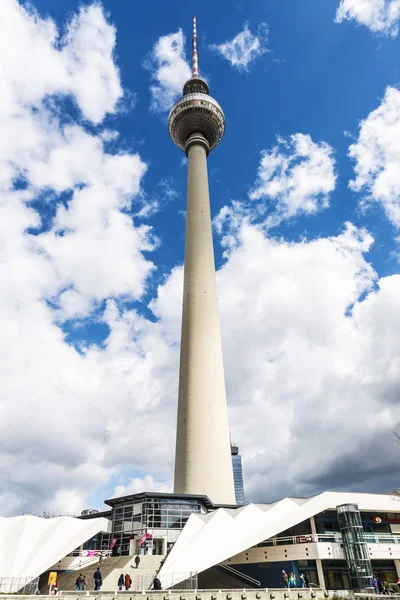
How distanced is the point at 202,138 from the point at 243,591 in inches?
2439

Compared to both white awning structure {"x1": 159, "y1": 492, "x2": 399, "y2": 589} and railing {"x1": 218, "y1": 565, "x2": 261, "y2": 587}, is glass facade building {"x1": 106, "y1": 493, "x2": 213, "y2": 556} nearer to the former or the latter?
white awning structure {"x1": 159, "y1": 492, "x2": 399, "y2": 589}

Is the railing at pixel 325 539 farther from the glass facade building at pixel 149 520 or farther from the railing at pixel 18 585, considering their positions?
the railing at pixel 18 585

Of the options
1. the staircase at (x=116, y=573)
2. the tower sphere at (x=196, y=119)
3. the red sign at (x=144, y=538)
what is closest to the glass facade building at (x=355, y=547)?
the staircase at (x=116, y=573)

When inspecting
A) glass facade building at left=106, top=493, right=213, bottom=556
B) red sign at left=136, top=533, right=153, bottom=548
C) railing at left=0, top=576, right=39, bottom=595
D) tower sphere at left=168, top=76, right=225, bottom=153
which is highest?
tower sphere at left=168, top=76, right=225, bottom=153

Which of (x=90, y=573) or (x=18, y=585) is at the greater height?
(x=90, y=573)

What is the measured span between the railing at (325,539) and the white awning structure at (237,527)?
1.41 meters

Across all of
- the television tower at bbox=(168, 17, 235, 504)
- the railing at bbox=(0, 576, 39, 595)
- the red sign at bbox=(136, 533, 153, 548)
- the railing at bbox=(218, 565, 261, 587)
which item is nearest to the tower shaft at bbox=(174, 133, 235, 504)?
the television tower at bbox=(168, 17, 235, 504)

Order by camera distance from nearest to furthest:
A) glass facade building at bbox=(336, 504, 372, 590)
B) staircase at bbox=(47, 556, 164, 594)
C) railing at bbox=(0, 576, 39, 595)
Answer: railing at bbox=(0, 576, 39, 595) → staircase at bbox=(47, 556, 164, 594) → glass facade building at bbox=(336, 504, 372, 590)

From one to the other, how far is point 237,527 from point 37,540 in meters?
13.9

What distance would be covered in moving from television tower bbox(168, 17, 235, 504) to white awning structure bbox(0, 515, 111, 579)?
1199 cm

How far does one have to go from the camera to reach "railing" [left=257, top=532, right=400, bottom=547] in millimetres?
31391

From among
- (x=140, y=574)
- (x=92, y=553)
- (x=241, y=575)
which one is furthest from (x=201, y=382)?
(x=140, y=574)

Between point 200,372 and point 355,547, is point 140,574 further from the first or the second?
point 200,372

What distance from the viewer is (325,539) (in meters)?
32.4
